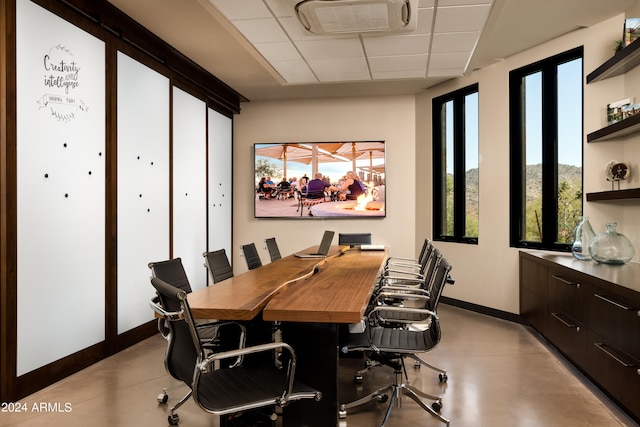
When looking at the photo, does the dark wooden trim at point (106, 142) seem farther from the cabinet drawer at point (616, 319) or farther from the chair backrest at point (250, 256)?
the cabinet drawer at point (616, 319)

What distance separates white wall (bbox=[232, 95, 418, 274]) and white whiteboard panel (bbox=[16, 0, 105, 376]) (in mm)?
3829

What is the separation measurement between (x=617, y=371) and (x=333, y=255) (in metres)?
2.77

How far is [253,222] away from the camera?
807 cm

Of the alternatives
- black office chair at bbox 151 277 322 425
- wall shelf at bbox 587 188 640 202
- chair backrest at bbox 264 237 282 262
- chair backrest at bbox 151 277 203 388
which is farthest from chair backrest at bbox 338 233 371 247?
chair backrest at bbox 151 277 203 388

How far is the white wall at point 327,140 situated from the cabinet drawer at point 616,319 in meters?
4.17

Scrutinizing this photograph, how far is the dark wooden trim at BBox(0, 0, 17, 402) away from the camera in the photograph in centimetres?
319

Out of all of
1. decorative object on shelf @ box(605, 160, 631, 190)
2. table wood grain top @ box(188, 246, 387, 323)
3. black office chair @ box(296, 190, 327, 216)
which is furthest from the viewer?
black office chair @ box(296, 190, 327, 216)

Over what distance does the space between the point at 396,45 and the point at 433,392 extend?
3.34 meters

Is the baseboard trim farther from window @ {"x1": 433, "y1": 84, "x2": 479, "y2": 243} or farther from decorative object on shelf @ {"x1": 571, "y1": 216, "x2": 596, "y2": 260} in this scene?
decorative object on shelf @ {"x1": 571, "y1": 216, "x2": 596, "y2": 260}

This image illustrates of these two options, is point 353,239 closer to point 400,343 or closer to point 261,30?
point 261,30

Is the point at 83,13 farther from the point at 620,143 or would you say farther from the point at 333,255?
the point at 620,143

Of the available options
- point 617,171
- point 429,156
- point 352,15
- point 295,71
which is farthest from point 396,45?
point 429,156

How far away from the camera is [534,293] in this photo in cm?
506

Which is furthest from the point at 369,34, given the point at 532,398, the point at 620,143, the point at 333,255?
the point at 532,398
